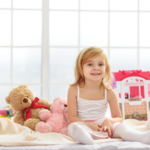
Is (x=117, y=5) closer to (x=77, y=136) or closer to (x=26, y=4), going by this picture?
(x=26, y=4)

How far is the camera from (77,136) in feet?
3.19

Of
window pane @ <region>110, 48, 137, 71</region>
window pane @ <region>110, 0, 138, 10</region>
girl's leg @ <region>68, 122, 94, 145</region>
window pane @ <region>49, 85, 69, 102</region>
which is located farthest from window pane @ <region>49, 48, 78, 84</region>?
girl's leg @ <region>68, 122, 94, 145</region>

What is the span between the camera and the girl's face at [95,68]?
54.0 inches

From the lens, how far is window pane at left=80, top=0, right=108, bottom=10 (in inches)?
101

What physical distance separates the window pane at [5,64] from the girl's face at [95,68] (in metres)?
1.47

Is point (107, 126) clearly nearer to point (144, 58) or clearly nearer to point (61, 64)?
point (61, 64)

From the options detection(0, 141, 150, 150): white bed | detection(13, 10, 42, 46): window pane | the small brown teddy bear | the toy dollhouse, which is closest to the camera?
detection(0, 141, 150, 150): white bed

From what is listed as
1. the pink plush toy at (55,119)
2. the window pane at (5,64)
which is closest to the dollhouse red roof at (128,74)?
the pink plush toy at (55,119)

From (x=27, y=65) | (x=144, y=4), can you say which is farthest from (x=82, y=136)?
(x=144, y=4)

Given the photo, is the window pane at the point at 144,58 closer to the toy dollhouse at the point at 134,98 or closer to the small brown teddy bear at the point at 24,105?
the toy dollhouse at the point at 134,98

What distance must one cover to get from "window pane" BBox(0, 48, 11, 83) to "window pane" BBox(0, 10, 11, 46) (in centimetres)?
10

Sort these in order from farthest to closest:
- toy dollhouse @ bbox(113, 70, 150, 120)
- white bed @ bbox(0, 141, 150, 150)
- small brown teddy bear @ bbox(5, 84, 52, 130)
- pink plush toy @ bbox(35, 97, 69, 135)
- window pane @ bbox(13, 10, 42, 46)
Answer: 1. window pane @ bbox(13, 10, 42, 46)
2. toy dollhouse @ bbox(113, 70, 150, 120)
3. small brown teddy bear @ bbox(5, 84, 52, 130)
4. pink plush toy @ bbox(35, 97, 69, 135)
5. white bed @ bbox(0, 141, 150, 150)

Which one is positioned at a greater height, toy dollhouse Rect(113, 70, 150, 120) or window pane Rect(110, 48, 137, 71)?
window pane Rect(110, 48, 137, 71)

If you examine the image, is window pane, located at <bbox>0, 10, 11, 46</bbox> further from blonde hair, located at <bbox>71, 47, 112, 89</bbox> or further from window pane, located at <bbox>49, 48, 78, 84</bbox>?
blonde hair, located at <bbox>71, 47, 112, 89</bbox>
